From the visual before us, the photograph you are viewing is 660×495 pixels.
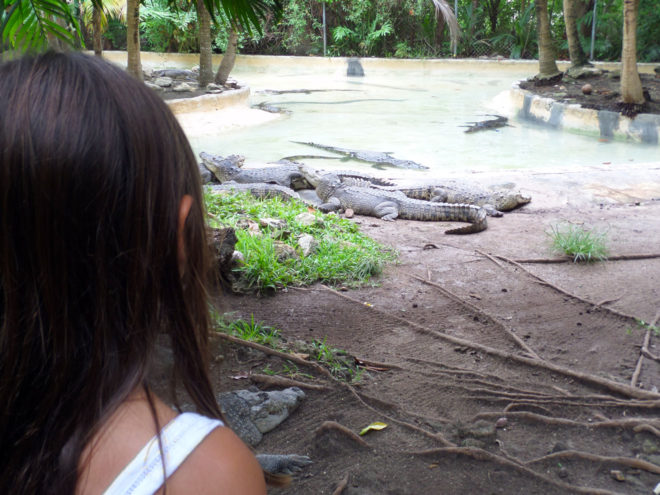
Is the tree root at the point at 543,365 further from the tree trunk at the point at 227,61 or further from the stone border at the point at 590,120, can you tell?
the tree trunk at the point at 227,61

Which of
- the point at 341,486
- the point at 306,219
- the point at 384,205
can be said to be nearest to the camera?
the point at 341,486

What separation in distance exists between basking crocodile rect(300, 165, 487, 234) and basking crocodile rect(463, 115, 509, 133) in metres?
5.65

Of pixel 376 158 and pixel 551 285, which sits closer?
pixel 551 285

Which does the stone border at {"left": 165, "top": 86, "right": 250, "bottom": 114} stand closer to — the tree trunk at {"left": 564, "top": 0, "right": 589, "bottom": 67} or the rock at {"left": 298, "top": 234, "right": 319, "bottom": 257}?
the tree trunk at {"left": 564, "top": 0, "right": 589, "bottom": 67}

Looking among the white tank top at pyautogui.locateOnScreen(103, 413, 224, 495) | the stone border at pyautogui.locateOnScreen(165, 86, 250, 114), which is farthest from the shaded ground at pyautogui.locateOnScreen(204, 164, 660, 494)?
the stone border at pyautogui.locateOnScreen(165, 86, 250, 114)

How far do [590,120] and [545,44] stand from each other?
3.10 meters

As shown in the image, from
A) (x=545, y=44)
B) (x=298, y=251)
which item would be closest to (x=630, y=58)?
(x=545, y=44)

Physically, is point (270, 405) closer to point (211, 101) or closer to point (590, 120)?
point (590, 120)

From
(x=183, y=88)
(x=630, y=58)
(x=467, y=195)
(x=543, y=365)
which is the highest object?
(x=630, y=58)

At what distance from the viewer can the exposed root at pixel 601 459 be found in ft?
6.78

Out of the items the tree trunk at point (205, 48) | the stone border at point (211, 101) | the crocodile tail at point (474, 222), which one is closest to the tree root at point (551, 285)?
the crocodile tail at point (474, 222)

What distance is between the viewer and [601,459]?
6.93 feet

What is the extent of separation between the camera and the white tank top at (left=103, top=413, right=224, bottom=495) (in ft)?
2.27

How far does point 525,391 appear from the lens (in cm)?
260
